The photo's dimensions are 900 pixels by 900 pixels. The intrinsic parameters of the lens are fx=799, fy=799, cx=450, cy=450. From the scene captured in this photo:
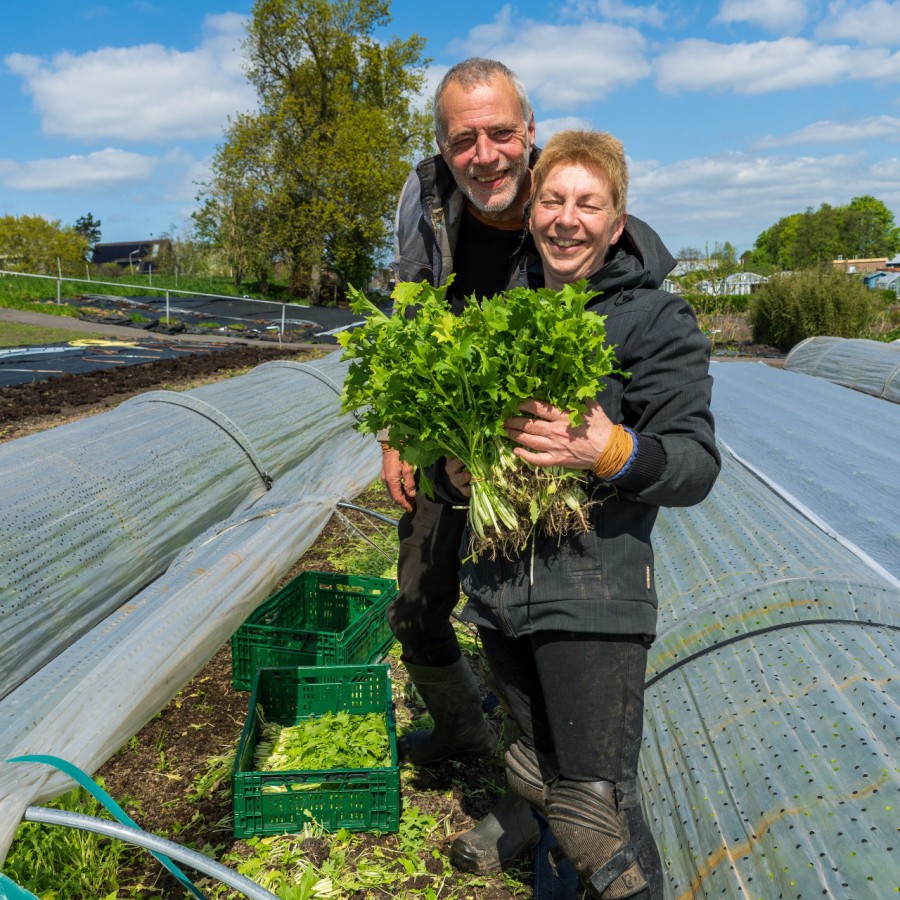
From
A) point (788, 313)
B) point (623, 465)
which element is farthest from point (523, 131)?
point (788, 313)

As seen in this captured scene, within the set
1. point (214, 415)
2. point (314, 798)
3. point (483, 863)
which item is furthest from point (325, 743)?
point (214, 415)

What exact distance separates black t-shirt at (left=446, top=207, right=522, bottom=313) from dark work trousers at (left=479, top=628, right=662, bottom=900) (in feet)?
3.95

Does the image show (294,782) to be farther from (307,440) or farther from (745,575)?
(307,440)

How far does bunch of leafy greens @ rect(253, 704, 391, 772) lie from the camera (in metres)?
3.26

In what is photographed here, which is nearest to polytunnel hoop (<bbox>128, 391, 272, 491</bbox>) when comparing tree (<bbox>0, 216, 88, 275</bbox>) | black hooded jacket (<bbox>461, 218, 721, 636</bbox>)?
black hooded jacket (<bbox>461, 218, 721, 636</bbox>)

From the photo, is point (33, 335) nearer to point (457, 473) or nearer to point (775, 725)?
point (457, 473)

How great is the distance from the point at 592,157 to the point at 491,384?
0.63 m

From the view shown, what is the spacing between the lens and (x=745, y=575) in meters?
2.90

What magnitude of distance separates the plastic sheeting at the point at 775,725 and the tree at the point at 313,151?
3340 cm

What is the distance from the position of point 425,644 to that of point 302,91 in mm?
37625

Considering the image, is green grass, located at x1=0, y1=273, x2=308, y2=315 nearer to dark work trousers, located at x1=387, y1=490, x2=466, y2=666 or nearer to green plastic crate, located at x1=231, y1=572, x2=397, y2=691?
green plastic crate, located at x1=231, y1=572, x2=397, y2=691

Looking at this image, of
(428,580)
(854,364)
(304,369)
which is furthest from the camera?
(854,364)

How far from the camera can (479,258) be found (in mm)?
2670

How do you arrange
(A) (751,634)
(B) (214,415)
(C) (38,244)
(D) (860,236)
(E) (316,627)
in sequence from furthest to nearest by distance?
(D) (860,236)
(C) (38,244)
(B) (214,415)
(E) (316,627)
(A) (751,634)
